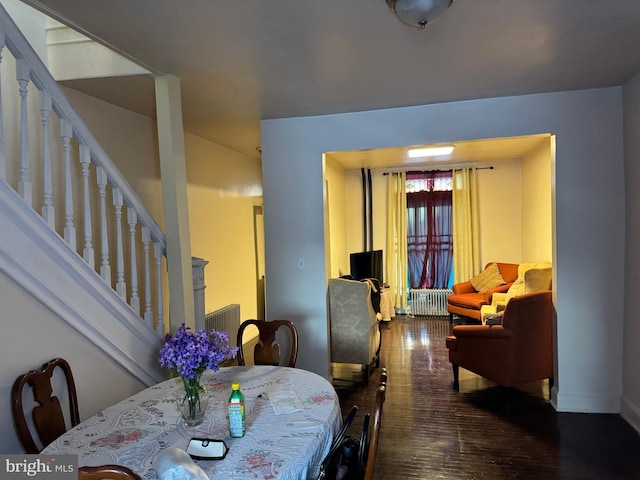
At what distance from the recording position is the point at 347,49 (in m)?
2.14

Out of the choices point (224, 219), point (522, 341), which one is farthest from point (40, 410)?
point (522, 341)

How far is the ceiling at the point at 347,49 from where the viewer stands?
1.75m

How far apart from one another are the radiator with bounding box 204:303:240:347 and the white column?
4.19 ft

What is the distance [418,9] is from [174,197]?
1781mm

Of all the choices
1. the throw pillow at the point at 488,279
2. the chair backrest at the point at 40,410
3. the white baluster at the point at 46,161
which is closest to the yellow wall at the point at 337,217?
the throw pillow at the point at 488,279

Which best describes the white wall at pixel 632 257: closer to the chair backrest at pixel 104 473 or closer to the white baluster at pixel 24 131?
the chair backrest at pixel 104 473

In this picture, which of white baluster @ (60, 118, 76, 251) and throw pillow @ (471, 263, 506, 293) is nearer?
white baluster @ (60, 118, 76, 251)

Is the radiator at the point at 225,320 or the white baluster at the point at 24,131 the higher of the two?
the white baluster at the point at 24,131

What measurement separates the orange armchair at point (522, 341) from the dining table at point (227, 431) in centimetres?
197

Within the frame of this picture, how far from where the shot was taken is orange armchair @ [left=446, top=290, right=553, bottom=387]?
126 inches

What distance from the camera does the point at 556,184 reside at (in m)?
3.04

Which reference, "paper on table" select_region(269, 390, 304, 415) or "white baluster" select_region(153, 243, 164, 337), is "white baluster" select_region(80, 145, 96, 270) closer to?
"white baluster" select_region(153, 243, 164, 337)

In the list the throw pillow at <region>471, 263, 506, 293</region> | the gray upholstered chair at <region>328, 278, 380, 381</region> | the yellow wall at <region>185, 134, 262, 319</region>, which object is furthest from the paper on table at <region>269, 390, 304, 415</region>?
the throw pillow at <region>471, 263, 506, 293</region>

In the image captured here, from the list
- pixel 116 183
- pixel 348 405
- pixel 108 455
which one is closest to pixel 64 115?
pixel 116 183
